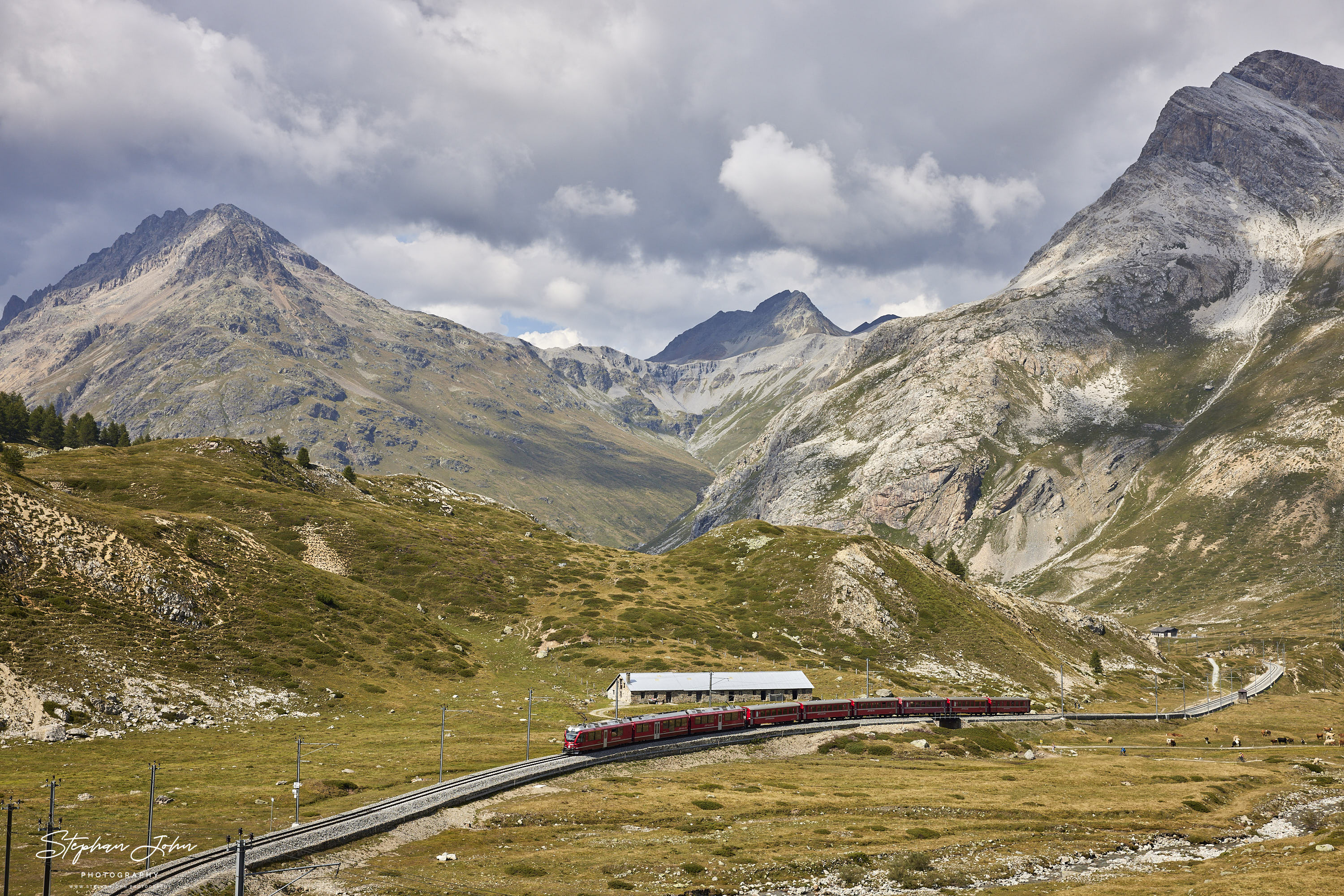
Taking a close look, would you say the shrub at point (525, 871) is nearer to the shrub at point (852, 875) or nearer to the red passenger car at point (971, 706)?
the shrub at point (852, 875)

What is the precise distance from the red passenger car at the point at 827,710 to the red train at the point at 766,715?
0.07m

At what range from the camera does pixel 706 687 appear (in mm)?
118938

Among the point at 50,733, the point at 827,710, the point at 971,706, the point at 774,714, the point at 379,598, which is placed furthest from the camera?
the point at 379,598

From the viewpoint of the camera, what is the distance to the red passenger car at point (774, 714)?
102750 millimetres

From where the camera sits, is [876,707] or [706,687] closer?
[876,707]

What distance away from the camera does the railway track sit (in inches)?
1703

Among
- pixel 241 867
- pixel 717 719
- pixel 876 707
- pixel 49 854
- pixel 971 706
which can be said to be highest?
pixel 49 854

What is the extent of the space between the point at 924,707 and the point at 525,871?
8103 centimetres

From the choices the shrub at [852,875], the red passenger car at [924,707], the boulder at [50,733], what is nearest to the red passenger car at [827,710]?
the red passenger car at [924,707]

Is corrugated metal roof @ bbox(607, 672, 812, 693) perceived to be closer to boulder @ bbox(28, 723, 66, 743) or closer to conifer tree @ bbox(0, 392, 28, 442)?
boulder @ bbox(28, 723, 66, 743)

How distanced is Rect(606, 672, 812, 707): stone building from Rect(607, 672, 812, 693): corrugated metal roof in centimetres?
7
